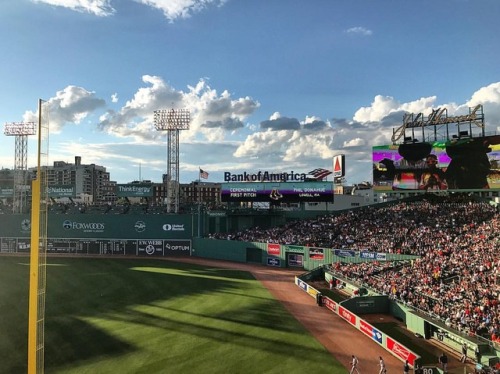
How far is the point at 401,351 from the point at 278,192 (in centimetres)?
3956

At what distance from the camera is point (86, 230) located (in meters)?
64.1

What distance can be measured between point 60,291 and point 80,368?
59.2 ft

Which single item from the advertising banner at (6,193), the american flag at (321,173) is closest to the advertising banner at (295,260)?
the american flag at (321,173)

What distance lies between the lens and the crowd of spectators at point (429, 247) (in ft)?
83.3

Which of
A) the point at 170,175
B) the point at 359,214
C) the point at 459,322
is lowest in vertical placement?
the point at 459,322

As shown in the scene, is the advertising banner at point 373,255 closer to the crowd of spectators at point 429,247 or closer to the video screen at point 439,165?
the crowd of spectators at point 429,247

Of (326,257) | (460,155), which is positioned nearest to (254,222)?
(326,257)

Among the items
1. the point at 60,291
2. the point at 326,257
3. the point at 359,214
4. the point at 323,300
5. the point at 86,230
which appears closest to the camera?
the point at 323,300

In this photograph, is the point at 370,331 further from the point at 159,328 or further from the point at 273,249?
the point at 273,249

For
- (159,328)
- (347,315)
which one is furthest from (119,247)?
(347,315)

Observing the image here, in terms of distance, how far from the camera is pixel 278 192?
197ft

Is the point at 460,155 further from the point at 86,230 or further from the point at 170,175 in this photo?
the point at 86,230

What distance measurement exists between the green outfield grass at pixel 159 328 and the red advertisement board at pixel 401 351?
10.7 ft

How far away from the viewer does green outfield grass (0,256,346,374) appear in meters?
21.0
